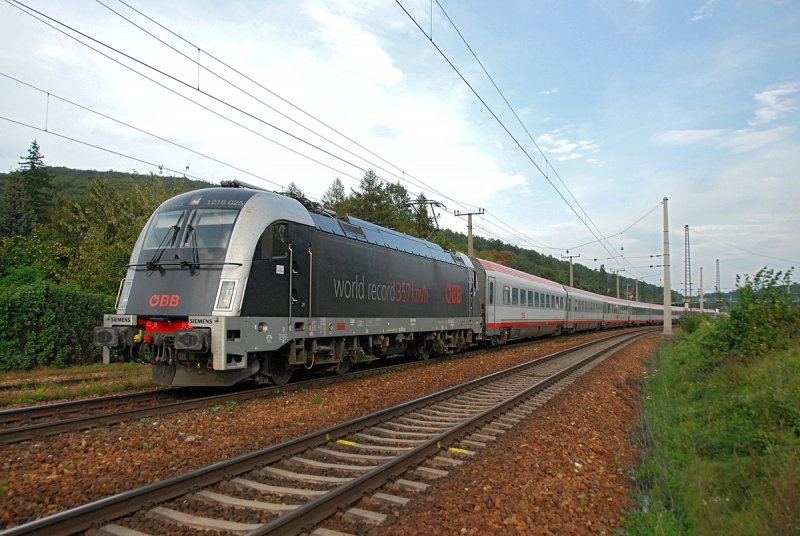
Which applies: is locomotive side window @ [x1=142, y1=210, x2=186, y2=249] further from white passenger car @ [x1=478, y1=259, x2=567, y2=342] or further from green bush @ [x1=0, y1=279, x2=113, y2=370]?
white passenger car @ [x1=478, y1=259, x2=567, y2=342]

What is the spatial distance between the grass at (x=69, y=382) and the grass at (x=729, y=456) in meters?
9.92

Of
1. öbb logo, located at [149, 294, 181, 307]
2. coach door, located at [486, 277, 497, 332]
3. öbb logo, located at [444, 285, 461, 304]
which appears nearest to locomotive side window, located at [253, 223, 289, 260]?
öbb logo, located at [149, 294, 181, 307]

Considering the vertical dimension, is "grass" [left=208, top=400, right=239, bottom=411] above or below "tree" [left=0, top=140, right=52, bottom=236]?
below

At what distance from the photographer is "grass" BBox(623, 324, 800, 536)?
4.64 meters

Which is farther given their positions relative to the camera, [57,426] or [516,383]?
[516,383]

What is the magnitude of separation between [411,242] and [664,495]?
11333 millimetres

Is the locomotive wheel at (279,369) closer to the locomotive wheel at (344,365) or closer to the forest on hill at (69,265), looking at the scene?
the locomotive wheel at (344,365)

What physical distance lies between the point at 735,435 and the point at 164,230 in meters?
9.63

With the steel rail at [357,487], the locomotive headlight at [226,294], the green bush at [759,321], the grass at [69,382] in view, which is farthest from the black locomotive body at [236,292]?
the green bush at [759,321]

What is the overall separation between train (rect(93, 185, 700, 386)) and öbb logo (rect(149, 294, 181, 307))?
2 centimetres

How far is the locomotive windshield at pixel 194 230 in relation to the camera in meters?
9.12

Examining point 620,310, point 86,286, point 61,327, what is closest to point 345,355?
point 61,327

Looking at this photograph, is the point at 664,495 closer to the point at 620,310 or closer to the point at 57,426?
the point at 57,426

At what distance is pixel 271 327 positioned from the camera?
9.46 metres
